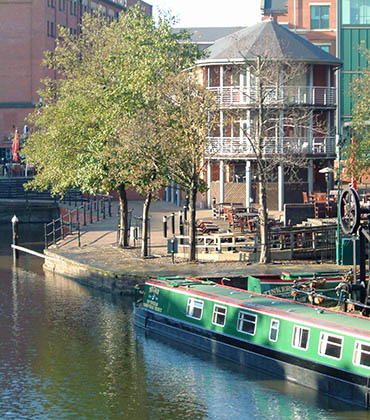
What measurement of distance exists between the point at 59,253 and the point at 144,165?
9126 mm

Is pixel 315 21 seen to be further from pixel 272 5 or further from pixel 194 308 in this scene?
pixel 194 308

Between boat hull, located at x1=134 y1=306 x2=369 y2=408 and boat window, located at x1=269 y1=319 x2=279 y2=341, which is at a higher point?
boat window, located at x1=269 y1=319 x2=279 y2=341

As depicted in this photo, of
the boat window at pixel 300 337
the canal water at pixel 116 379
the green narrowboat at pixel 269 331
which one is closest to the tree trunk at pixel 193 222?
the canal water at pixel 116 379

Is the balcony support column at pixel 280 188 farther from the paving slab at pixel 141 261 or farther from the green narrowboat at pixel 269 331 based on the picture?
the green narrowboat at pixel 269 331

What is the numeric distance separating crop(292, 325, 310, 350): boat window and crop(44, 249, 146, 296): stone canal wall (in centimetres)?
1343

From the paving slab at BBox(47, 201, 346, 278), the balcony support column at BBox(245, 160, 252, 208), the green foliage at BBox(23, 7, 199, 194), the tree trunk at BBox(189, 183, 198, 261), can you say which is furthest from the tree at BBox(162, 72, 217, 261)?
the balcony support column at BBox(245, 160, 252, 208)

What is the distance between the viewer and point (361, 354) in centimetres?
2619

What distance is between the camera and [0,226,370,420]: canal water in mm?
26109

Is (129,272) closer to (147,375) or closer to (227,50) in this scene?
(147,375)

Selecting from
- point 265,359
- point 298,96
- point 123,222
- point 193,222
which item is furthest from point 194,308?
point 298,96

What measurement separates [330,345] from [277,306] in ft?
10.9

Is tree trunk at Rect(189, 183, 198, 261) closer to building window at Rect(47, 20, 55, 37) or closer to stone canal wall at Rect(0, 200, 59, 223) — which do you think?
stone canal wall at Rect(0, 200, 59, 223)

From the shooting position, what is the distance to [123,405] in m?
26.7

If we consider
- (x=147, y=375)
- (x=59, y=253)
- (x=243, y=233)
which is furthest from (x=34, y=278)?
(x=147, y=375)
